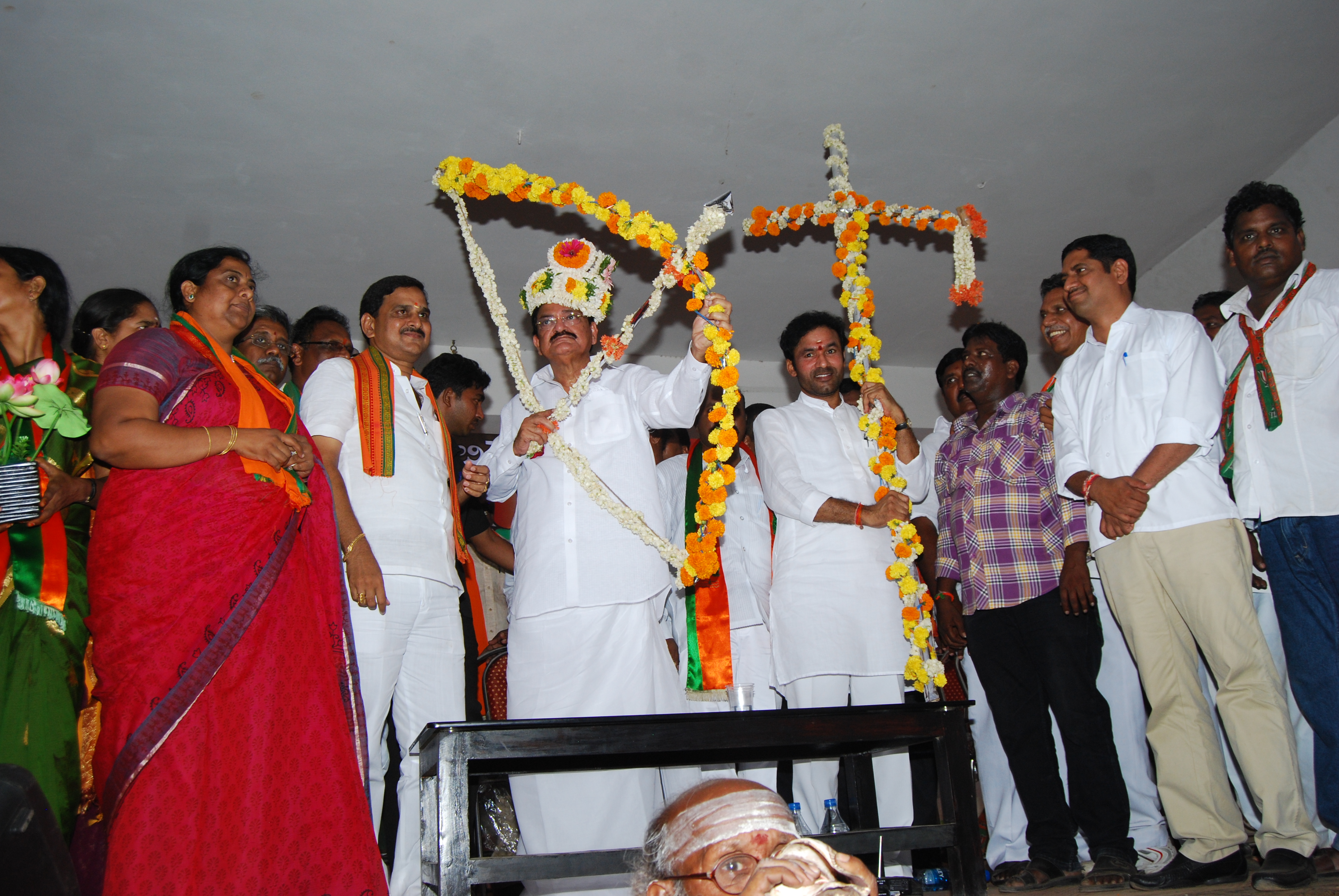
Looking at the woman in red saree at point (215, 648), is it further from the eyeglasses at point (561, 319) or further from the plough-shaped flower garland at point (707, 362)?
the eyeglasses at point (561, 319)

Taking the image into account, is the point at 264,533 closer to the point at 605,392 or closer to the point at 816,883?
the point at 605,392

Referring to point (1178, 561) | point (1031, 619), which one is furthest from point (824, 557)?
point (1178, 561)

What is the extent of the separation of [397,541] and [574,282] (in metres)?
1.19

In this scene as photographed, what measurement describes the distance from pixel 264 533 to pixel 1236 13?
193 inches

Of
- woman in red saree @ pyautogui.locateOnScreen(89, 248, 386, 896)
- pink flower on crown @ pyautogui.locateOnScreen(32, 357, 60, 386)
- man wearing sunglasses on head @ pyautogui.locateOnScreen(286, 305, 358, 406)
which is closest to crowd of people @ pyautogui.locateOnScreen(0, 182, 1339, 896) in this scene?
woman in red saree @ pyautogui.locateOnScreen(89, 248, 386, 896)

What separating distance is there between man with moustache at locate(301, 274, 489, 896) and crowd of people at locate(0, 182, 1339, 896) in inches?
0.5

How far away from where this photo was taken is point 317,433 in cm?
322

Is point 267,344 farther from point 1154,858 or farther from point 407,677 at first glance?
point 1154,858

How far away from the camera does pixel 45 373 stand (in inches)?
109

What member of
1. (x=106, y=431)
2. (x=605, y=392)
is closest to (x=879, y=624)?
(x=605, y=392)

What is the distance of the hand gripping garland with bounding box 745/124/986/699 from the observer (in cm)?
354

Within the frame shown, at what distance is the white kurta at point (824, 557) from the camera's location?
3.51m

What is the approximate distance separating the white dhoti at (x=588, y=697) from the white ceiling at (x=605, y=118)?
8.30 feet

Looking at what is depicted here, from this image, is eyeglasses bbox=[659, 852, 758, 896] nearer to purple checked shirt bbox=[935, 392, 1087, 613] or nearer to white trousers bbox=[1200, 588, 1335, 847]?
white trousers bbox=[1200, 588, 1335, 847]
